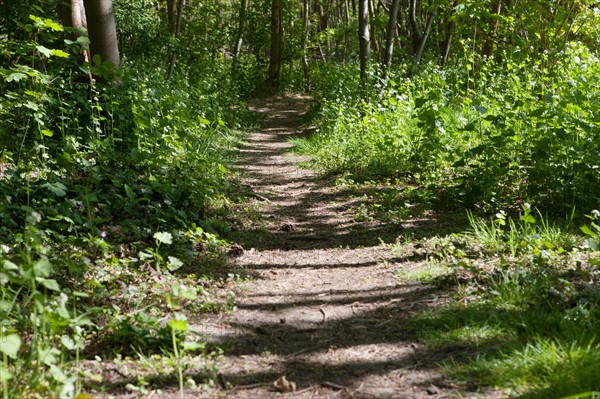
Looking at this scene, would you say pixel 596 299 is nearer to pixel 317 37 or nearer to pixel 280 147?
pixel 280 147

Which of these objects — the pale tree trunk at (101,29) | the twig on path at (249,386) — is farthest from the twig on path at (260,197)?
the twig on path at (249,386)

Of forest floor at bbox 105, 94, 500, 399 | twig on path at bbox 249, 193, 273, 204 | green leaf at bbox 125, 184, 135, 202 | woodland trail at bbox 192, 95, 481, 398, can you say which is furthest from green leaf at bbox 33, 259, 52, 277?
twig on path at bbox 249, 193, 273, 204

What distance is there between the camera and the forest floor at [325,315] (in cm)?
302

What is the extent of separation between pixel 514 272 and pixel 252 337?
1847 mm

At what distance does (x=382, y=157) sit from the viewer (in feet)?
29.6

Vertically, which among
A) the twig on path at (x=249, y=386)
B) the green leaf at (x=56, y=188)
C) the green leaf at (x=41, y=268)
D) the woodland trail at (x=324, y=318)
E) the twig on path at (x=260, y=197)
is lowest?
the twig on path at (x=260, y=197)

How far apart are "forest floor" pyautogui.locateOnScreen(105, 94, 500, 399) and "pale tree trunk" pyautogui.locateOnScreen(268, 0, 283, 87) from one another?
60.9 feet

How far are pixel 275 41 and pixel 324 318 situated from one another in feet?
73.0

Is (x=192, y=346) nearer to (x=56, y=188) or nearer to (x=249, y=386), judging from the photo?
(x=249, y=386)

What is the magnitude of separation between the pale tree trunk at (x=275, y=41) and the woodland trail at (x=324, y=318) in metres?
18.8

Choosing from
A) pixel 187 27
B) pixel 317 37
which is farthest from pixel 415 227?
pixel 317 37

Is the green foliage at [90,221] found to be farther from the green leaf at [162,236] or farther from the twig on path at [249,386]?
the twig on path at [249,386]

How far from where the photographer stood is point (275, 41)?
25.0 metres

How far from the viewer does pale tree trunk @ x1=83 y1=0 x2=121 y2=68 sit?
7672 millimetres
